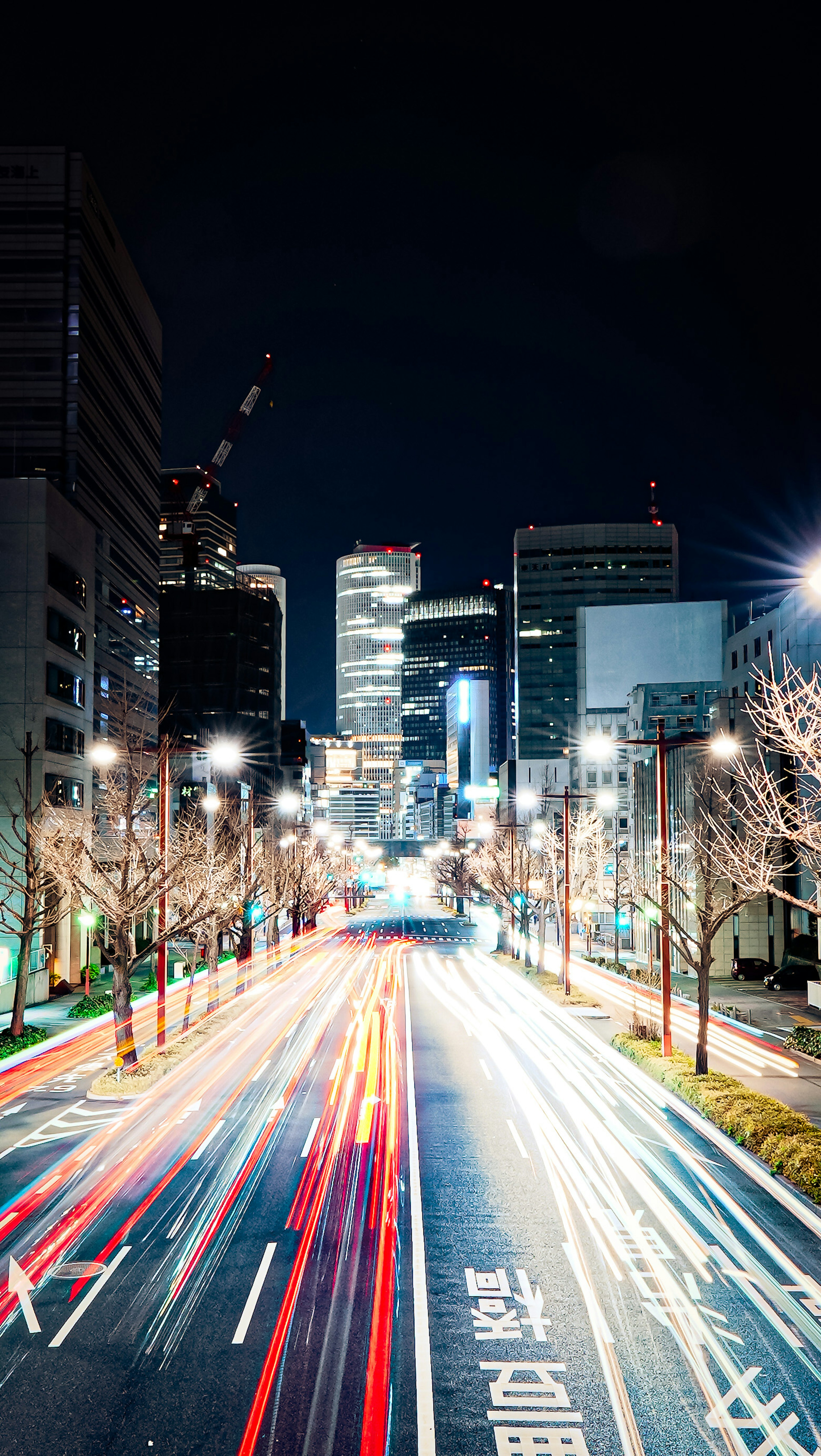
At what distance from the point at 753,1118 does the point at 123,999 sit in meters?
15.9

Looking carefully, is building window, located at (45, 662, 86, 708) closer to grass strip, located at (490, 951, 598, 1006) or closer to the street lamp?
the street lamp

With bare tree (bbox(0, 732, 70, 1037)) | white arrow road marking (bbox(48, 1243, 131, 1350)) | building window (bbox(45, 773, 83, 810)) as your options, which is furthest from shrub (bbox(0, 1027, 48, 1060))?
white arrow road marking (bbox(48, 1243, 131, 1350))

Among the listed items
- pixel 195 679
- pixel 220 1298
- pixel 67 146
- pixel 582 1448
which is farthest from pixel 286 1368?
pixel 195 679

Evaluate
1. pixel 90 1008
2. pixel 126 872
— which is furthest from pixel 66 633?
pixel 126 872

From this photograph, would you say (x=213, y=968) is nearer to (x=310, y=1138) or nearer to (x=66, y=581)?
(x=66, y=581)

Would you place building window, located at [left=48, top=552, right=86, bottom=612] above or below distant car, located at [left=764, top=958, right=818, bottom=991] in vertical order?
above

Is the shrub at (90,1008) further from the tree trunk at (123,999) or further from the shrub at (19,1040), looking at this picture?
the tree trunk at (123,999)

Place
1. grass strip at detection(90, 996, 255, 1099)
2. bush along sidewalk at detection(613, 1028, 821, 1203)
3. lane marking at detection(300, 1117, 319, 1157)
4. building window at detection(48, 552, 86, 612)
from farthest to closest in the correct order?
building window at detection(48, 552, 86, 612) < grass strip at detection(90, 996, 255, 1099) < lane marking at detection(300, 1117, 319, 1157) < bush along sidewalk at detection(613, 1028, 821, 1203)

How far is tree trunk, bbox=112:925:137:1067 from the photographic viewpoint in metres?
23.2

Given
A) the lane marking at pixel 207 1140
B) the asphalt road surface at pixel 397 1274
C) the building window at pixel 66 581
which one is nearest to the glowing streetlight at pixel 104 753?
the asphalt road surface at pixel 397 1274

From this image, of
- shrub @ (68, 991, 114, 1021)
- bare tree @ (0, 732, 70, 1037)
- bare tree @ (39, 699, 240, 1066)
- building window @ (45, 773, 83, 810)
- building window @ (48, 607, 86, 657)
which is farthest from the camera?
building window @ (48, 607, 86, 657)

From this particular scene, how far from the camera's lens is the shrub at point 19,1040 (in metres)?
26.6

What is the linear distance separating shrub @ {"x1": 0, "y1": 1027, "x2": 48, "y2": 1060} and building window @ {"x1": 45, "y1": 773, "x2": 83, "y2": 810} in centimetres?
1265

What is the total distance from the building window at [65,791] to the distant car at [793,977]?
37315mm
